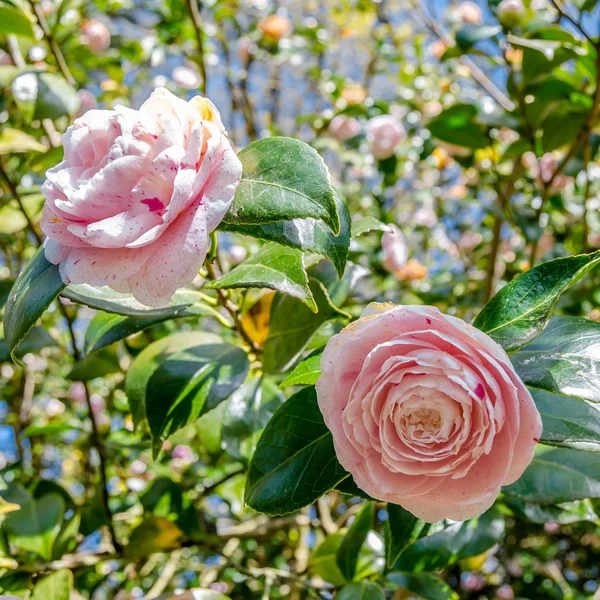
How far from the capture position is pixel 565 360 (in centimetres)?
47

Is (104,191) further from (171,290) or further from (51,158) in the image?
(51,158)

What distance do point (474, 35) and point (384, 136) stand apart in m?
0.46

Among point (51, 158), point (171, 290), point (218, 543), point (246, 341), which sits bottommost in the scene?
point (218, 543)

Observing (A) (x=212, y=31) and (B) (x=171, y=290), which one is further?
(A) (x=212, y=31)

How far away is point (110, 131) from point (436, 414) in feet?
1.11

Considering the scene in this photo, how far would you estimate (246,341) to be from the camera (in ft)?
2.58

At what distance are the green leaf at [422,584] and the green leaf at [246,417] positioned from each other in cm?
26

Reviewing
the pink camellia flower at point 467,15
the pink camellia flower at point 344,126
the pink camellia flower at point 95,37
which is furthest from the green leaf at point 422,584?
the pink camellia flower at point 467,15

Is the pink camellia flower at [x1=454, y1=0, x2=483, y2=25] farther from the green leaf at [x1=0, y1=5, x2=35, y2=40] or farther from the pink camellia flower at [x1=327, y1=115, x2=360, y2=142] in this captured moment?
the green leaf at [x1=0, y1=5, x2=35, y2=40]

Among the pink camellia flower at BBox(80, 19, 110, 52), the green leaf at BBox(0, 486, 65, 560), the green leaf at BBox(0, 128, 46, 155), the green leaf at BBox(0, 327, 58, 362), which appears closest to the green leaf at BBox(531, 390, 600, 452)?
the green leaf at BBox(0, 486, 65, 560)

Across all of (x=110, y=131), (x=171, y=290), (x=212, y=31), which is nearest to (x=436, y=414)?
(x=171, y=290)

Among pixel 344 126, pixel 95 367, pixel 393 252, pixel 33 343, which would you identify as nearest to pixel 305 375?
pixel 95 367

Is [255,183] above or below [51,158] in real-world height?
above

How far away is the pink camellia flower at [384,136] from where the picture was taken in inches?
64.0
